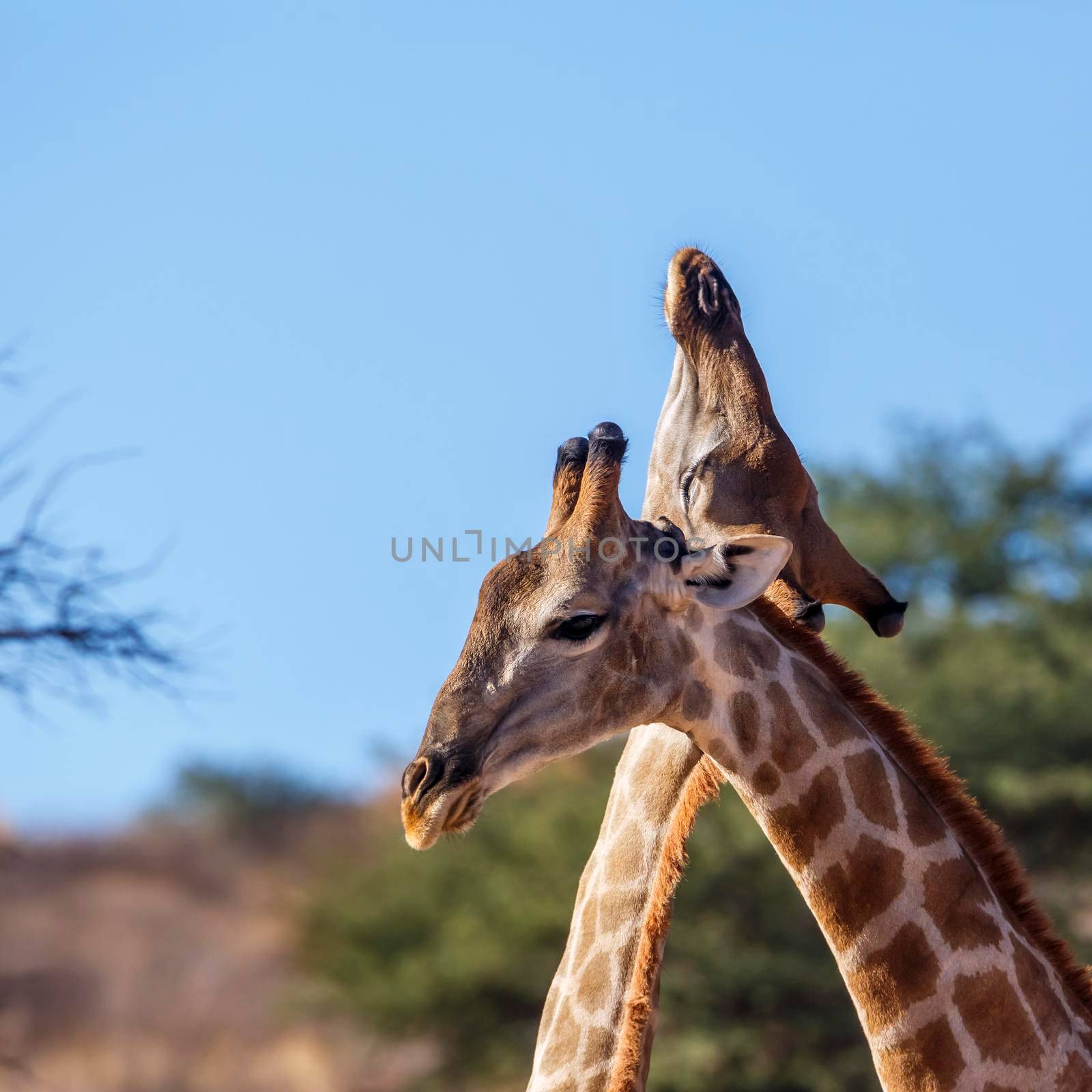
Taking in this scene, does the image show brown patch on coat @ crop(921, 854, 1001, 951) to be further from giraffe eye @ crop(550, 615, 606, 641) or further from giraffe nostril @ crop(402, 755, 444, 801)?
giraffe nostril @ crop(402, 755, 444, 801)

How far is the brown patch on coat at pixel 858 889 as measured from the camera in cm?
425

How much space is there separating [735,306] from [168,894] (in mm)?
37273

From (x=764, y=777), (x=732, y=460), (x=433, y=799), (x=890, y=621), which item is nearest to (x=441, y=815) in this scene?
(x=433, y=799)

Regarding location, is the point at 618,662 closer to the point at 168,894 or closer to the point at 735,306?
the point at 735,306

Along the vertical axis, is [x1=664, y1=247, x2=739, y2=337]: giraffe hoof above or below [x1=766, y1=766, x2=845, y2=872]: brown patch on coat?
above

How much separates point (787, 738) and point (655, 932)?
0.76 m

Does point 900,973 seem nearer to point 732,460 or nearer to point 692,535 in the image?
point 692,535

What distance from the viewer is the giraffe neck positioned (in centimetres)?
421

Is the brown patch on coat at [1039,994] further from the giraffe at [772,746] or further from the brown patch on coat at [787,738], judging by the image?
the brown patch on coat at [787,738]

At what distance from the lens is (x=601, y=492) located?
4.30 metres

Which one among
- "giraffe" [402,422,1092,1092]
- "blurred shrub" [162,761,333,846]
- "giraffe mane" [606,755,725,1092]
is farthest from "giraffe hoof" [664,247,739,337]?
"blurred shrub" [162,761,333,846]

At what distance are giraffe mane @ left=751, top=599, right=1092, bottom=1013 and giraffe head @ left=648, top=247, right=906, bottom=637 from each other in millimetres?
753

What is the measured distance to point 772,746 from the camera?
4.31 metres

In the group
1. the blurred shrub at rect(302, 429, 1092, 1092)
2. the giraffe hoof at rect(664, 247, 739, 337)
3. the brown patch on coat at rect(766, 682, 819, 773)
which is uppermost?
the blurred shrub at rect(302, 429, 1092, 1092)
